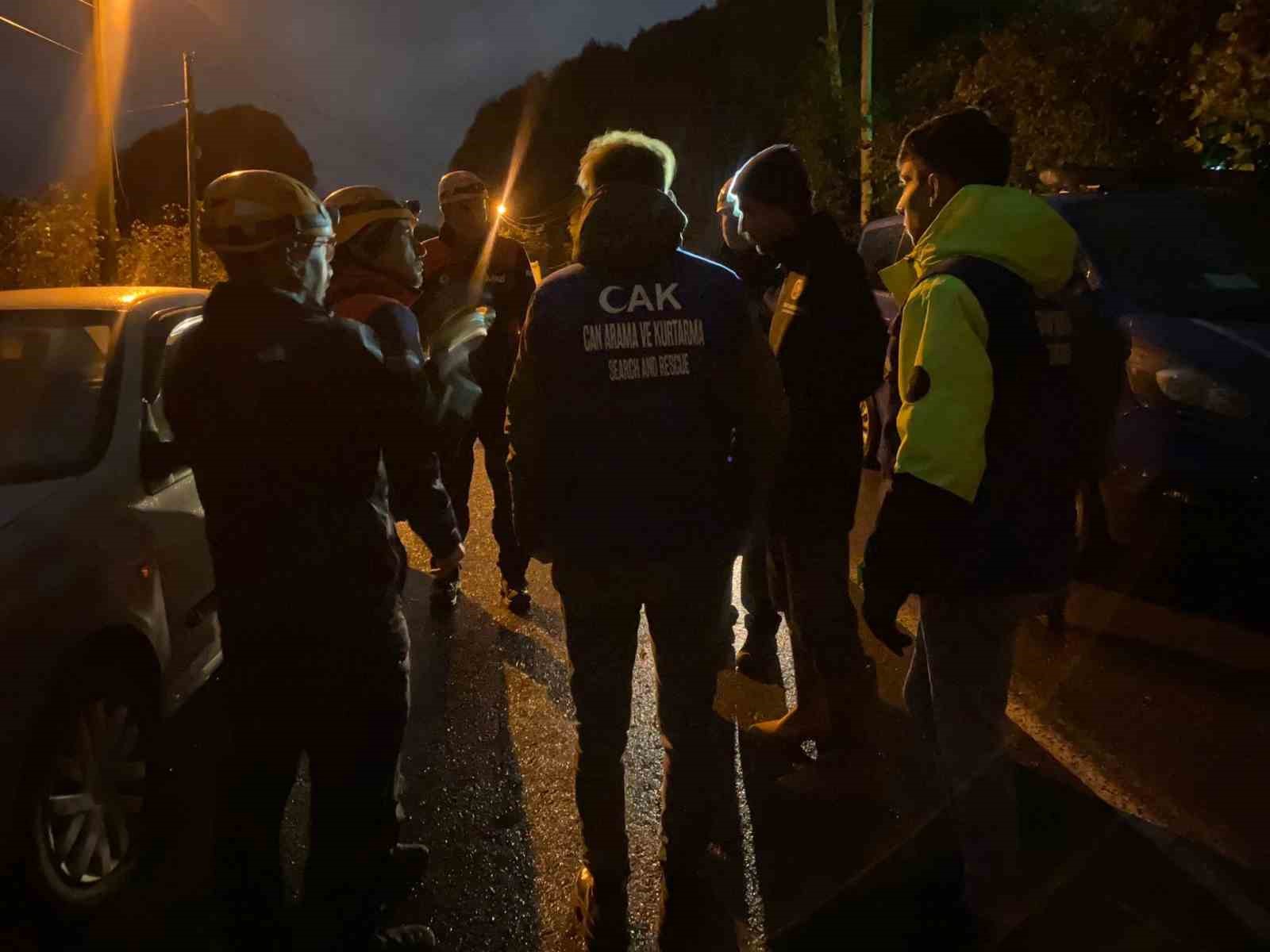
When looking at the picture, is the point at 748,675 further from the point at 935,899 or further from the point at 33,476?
the point at 33,476

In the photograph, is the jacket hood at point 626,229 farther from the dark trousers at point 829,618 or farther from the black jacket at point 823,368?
the dark trousers at point 829,618

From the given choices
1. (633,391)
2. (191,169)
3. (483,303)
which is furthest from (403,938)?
(191,169)

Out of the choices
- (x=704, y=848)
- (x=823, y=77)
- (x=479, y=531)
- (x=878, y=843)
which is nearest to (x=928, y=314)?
(x=704, y=848)

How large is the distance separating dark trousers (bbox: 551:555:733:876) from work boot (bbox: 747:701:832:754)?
3.38ft

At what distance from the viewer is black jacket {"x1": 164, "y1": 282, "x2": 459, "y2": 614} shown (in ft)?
7.22

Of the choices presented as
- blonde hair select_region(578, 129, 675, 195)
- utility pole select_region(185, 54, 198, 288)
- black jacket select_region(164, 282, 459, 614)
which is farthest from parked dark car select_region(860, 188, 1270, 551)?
utility pole select_region(185, 54, 198, 288)

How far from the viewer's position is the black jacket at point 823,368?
3.28 m

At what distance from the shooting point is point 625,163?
2.52 meters

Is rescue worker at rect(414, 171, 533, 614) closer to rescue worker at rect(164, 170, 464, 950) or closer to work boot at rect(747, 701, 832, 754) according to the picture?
work boot at rect(747, 701, 832, 754)

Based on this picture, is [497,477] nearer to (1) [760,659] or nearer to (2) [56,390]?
(1) [760,659]

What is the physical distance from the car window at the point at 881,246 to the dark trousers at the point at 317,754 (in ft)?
20.8

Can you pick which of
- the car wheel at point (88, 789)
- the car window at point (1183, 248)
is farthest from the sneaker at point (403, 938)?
the car window at point (1183, 248)

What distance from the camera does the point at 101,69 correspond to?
1827 cm

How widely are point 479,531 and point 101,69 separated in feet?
51.0
